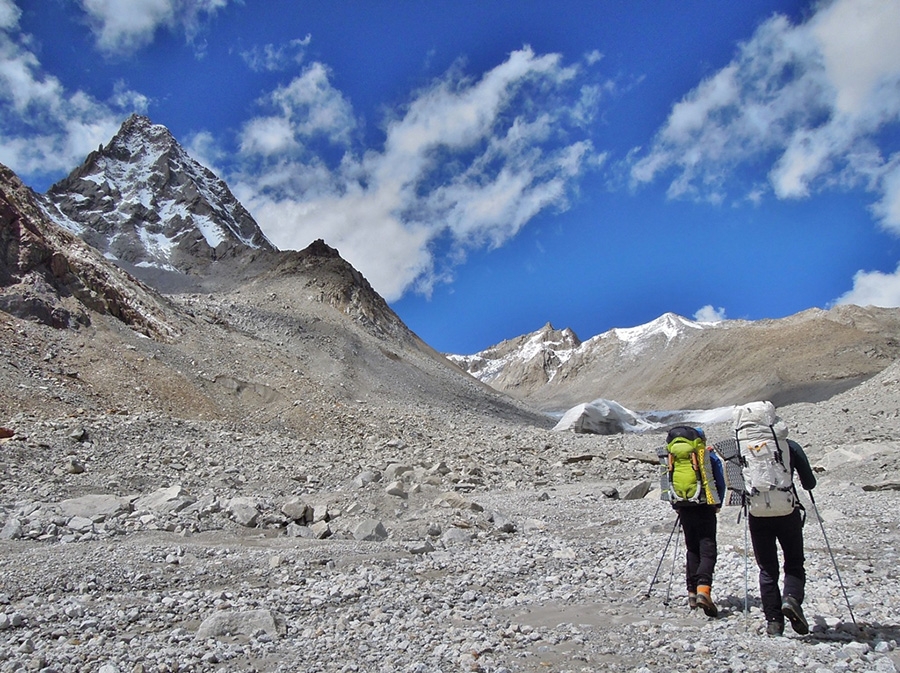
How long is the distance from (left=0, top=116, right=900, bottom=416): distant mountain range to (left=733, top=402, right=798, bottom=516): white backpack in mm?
28723

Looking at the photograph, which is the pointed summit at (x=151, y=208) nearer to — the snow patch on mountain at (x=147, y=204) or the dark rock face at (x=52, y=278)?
the snow patch on mountain at (x=147, y=204)

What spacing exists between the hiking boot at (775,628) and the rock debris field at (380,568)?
0.33 feet

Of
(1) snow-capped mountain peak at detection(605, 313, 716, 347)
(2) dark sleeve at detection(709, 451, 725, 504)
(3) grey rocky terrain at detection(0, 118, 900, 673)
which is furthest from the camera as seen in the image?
(1) snow-capped mountain peak at detection(605, 313, 716, 347)

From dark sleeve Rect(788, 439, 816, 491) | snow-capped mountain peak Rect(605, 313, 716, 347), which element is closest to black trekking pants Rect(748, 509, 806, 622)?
dark sleeve Rect(788, 439, 816, 491)

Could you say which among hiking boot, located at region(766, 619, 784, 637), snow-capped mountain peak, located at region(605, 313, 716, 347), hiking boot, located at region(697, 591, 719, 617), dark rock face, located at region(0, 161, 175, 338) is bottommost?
hiking boot, located at region(766, 619, 784, 637)

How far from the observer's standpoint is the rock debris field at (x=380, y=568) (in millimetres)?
5492

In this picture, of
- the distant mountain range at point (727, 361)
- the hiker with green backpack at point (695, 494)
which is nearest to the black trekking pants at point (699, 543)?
the hiker with green backpack at point (695, 494)

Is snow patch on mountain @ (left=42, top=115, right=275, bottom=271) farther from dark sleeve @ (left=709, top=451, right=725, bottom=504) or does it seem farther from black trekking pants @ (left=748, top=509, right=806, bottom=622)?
black trekking pants @ (left=748, top=509, right=806, bottom=622)

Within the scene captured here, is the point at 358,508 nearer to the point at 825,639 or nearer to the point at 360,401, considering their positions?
the point at 825,639

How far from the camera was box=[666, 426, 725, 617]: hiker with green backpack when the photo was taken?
20.8ft

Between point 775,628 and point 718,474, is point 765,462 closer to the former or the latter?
point 718,474

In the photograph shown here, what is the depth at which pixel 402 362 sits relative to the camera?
52719mm

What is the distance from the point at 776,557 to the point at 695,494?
3.23 feet

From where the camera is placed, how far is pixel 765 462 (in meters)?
5.58
